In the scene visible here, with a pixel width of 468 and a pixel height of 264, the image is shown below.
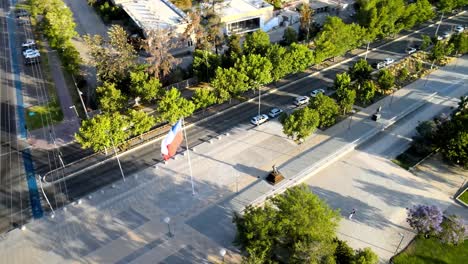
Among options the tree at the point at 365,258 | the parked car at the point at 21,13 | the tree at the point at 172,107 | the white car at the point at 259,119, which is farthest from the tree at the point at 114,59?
the parked car at the point at 21,13

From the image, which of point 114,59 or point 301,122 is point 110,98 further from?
point 301,122

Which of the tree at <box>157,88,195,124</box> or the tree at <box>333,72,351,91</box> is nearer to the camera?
the tree at <box>157,88,195,124</box>

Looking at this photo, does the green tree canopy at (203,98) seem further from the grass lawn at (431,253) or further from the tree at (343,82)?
the grass lawn at (431,253)

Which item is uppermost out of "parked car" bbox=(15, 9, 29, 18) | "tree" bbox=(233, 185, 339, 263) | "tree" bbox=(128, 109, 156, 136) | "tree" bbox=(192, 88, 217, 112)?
"parked car" bbox=(15, 9, 29, 18)

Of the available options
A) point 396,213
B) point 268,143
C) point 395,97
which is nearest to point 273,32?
point 395,97

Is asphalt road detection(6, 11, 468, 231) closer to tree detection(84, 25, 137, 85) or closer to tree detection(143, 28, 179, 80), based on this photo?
tree detection(143, 28, 179, 80)

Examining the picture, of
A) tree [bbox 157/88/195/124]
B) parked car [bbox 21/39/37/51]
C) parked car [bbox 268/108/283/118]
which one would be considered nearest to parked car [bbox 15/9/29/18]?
parked car [bbox 21/39/37/51]
